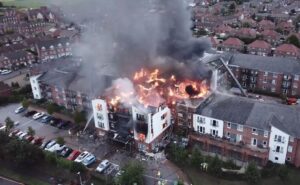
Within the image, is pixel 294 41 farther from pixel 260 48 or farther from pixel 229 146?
pixel 229 146

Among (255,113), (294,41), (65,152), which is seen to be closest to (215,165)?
(255,113)

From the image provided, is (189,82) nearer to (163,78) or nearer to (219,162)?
(163,78)

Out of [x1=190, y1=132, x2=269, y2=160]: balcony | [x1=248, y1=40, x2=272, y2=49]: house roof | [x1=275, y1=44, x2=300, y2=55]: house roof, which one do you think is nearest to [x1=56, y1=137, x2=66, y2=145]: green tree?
[x1=190, y1=132, x2=269, y2=160]: balcony

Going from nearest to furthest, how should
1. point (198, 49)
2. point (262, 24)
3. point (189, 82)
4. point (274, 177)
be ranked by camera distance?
point (274, 177), point (189, 82), point (198, 49), point (262, 24)

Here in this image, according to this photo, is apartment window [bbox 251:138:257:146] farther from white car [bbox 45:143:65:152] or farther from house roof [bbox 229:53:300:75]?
white car [bbox 45:143:65:152]

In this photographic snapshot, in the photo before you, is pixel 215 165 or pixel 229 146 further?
pixel 229 146

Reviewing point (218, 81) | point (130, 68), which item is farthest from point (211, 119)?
point (130, 68)
